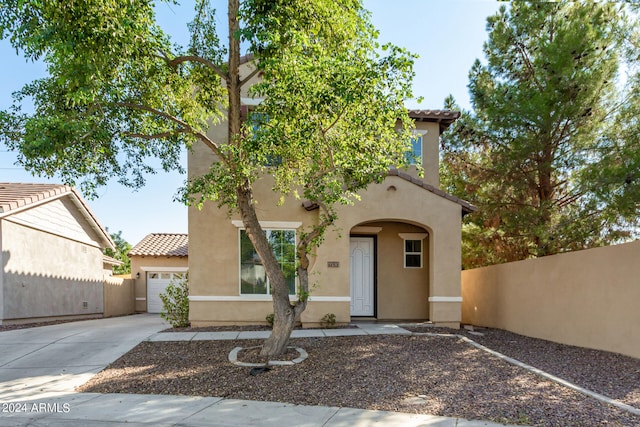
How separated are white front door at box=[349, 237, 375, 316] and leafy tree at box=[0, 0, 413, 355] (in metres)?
4.30

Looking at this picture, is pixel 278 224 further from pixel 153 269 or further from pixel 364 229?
pixel 153 269

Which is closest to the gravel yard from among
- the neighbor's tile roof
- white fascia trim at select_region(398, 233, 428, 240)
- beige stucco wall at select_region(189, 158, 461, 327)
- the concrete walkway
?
the concrete walkway

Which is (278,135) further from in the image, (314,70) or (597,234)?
(597,234)

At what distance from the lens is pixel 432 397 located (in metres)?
5.86

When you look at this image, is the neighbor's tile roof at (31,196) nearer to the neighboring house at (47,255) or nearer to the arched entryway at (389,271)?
the neighboring house at (47,255)

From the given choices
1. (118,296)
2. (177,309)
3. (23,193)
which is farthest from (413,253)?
(118,296)

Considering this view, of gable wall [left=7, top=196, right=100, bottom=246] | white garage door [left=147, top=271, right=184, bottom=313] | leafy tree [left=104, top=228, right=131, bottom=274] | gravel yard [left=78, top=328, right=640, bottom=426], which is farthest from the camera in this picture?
leafy tree [left=104, top=228, right=131, bottom=274]

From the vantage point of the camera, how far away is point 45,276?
1442 centimetres

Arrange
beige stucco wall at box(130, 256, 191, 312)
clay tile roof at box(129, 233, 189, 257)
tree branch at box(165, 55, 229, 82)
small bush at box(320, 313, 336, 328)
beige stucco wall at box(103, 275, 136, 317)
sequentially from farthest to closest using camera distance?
beige stucco wall at box(130, 256, 191, 312), clay tile roof at box(129, 233, 189, 257), beige stucco wall at box(103, 275, 136, 317), small bush at box(320, 313, 336, 328), tree branch at box(165, 55, 229, 82)

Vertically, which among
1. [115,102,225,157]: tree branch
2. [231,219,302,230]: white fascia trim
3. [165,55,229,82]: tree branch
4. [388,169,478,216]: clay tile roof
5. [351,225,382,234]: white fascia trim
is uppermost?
[165,55,229,82]: tree branch

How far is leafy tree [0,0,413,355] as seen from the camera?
6.59 meters

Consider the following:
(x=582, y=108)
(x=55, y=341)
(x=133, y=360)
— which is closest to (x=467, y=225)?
(x=582, y=108)

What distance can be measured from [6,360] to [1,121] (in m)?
4.45

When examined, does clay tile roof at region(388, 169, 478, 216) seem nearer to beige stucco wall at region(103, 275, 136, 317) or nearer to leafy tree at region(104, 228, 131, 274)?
beige stucco wall at region(103, 275, 136, 317)
